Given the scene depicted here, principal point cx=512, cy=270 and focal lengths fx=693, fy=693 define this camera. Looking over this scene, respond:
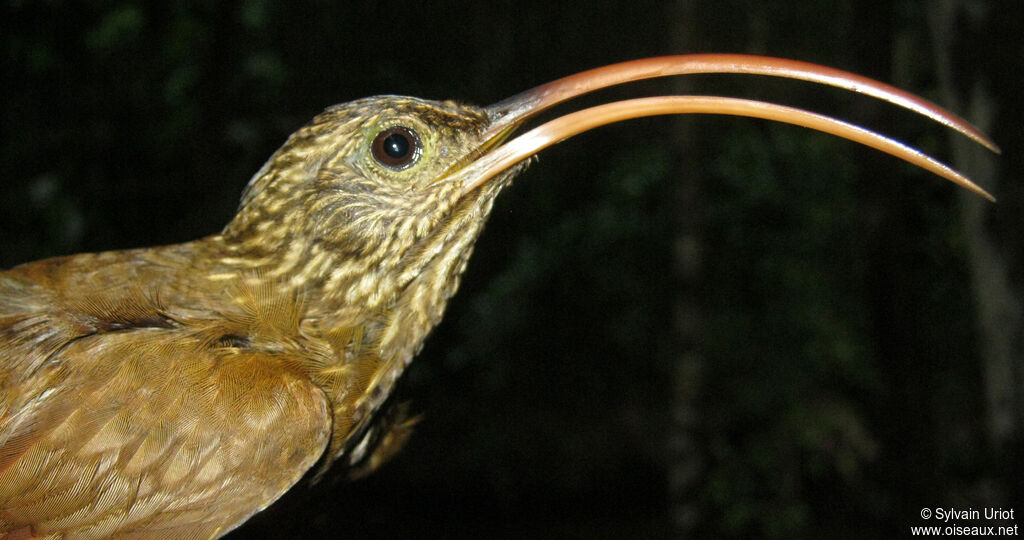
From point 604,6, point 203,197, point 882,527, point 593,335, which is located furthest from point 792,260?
point 203,197

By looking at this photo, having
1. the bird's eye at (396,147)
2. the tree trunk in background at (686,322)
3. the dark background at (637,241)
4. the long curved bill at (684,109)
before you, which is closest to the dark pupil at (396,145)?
the bird's eye at (396,147)

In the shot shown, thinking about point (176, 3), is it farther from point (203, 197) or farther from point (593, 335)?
point (593, 335)

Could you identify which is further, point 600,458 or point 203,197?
point 600,458

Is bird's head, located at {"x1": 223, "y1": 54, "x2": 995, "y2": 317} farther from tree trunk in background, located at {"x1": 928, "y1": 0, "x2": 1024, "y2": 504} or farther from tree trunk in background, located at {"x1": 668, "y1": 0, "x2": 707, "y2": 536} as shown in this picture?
tree trunk in background, located at {"x1": 668, "y1": 0, "x2": 707, "y2": 536}

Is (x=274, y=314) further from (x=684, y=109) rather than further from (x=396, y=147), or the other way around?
(x=684, y=109)

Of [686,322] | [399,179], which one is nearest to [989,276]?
[686,322]

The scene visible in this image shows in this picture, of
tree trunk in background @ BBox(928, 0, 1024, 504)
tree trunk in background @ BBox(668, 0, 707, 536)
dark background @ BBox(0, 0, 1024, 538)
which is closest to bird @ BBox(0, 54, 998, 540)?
dark background @ BBox(0, 0, 1024, 538)

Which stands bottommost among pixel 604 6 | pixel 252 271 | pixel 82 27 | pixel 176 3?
pixel 252 271
